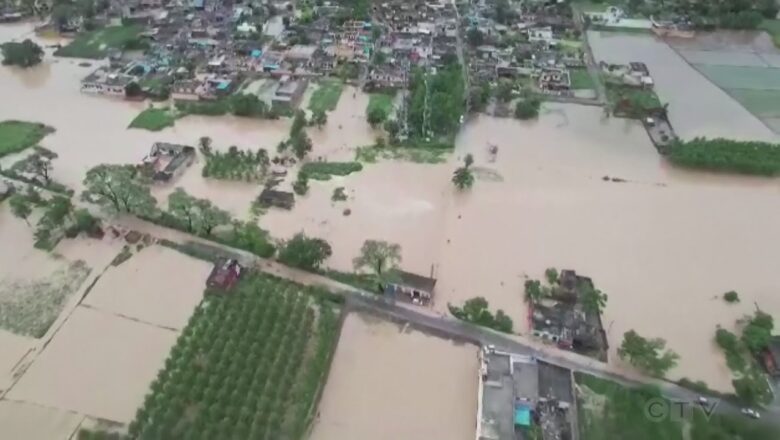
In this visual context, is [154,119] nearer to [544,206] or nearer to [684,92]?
[544,206]

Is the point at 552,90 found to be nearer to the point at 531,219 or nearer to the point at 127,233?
the point at 531,219

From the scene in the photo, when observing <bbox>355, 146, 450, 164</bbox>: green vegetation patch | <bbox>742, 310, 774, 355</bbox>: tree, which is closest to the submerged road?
<bbox>742, 310, 774, 355</bbox>: tree

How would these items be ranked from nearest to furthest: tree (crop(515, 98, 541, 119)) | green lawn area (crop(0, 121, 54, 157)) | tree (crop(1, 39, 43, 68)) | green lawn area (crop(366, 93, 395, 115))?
green lawn area (crop(0, 121, 54, 157))
tree (crop(515, 98, 541, 119))
green lawn area (crop(366, 93, 395, 115))
tree (crop(1, 39, 43, 68))

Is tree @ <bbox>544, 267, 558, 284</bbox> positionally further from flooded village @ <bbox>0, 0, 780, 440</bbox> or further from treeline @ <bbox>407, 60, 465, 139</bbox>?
treeline @ <bbox>407, 60, 465, 139</bbox>

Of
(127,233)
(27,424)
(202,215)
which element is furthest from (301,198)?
(27,424)

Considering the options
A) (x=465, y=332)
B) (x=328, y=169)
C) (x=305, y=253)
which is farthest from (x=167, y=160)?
(x=465, y=332)

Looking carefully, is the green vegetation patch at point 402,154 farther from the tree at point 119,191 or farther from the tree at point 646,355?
the tree at point 646,355
